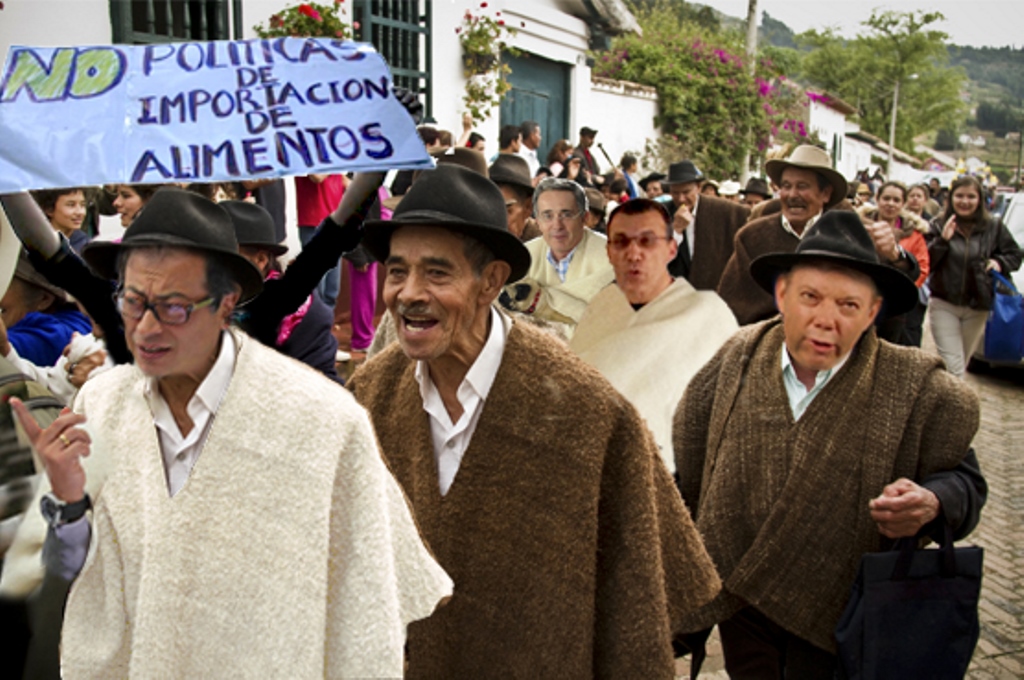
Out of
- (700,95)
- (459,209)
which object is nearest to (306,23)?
(459,209)

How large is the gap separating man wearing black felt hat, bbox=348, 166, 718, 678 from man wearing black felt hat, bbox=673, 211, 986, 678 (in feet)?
2.01

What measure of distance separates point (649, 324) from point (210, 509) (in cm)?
266

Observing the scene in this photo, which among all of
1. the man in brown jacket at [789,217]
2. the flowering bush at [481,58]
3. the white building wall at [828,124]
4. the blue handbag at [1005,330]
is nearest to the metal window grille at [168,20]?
the flowering bush at [481,58]

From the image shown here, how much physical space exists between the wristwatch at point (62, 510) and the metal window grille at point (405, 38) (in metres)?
10.1

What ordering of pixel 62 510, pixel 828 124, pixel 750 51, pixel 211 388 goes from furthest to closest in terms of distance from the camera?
1. pixel 828 124
2. pixel 750 51
3. pixel 211 388
4. pixel 62 510

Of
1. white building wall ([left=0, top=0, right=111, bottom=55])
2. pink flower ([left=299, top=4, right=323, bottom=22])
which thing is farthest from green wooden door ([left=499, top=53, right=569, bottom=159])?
white building wall ([left=0, top=0, right=111, bottom=55])

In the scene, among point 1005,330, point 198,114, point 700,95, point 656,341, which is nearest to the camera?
point 198,114

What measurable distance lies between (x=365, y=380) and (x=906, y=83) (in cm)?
8264

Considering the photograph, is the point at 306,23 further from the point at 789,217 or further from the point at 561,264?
the point at 561,264

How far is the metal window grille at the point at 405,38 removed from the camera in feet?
38.8

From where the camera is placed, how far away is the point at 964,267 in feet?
28.9

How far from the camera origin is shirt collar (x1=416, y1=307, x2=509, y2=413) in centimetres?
268

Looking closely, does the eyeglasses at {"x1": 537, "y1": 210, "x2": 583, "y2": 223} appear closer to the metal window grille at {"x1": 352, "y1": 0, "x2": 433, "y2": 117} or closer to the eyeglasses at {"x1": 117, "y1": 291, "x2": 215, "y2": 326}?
the eyeglasses at {"x1": 117, "y1": 291, "x2": 215, "y2": 326}

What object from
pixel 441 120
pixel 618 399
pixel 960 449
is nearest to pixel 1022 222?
pixel 441 120
